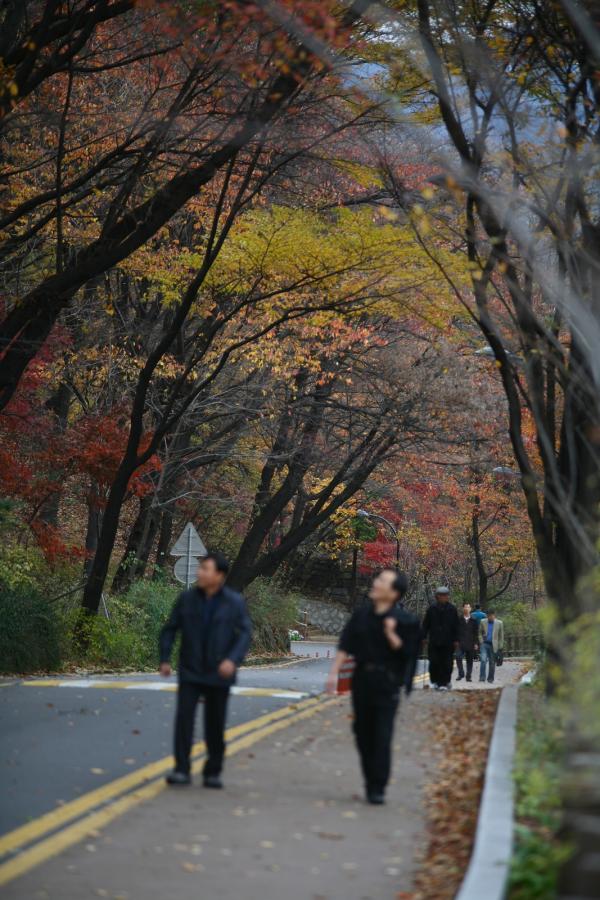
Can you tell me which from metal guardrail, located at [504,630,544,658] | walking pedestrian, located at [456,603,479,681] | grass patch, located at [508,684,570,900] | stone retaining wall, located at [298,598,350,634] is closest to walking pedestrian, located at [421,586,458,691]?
grass patch, located at [508,684,570,900]

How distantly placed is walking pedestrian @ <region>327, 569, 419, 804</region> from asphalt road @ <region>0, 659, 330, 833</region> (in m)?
2.00

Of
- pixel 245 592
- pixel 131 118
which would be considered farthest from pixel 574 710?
pixel 245 592

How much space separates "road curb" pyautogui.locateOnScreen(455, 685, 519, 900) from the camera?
5758 millimetres

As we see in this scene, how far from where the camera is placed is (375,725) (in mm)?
8727

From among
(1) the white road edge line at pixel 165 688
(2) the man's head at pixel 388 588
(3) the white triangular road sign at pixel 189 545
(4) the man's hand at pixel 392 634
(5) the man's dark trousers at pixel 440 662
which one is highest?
(3) the white triangular road sign at pixel 189 545

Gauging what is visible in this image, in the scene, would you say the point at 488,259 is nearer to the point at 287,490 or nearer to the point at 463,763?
the point at 463,763

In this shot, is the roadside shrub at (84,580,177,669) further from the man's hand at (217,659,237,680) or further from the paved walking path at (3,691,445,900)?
the man's hand at (217,659,237,680)

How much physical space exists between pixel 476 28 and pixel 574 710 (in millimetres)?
11890

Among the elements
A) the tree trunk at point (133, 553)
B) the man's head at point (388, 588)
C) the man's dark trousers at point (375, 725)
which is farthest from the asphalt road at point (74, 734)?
the tree trunk at point (133, 553)

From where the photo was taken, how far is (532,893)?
5.86m

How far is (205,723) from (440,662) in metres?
12.6

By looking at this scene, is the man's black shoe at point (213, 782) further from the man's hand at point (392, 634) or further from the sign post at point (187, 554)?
the sign post at point (187, 554)

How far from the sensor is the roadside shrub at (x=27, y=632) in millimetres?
19609

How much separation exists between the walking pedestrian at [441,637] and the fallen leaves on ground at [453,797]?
17.3ft
